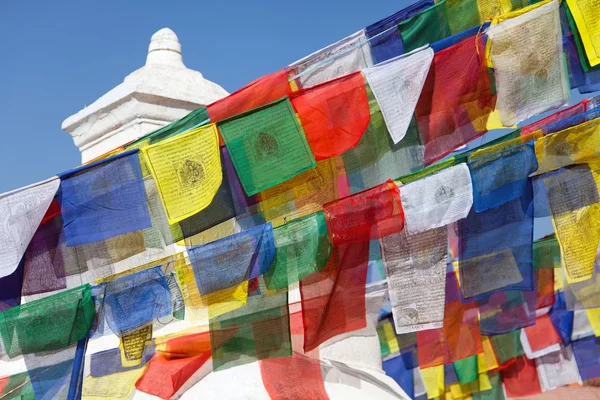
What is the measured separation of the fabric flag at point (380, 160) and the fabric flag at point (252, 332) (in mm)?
669

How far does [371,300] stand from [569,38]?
1.56 metres

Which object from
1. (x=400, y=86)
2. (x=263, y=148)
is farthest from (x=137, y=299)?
(x=400, y=86)

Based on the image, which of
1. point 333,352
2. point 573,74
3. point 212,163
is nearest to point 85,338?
point 212,163

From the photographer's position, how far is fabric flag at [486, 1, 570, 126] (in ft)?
11.4

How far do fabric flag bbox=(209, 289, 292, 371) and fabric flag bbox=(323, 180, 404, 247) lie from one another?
1.34ft

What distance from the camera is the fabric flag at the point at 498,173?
3467 mm

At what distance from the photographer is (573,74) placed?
3.55 m

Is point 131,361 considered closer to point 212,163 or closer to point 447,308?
point 212,163

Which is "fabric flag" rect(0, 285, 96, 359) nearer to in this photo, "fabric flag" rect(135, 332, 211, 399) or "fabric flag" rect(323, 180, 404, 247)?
"fabric flag" rect(135, 332, 211, 399)

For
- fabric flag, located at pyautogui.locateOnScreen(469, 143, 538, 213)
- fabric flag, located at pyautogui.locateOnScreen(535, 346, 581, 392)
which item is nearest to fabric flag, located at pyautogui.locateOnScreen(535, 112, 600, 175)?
fabric flag, located at pyautogui.locateOnScreen(469, 143, 538, 213)

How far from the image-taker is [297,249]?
340 centimetres

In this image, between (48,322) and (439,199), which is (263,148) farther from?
(48,322)

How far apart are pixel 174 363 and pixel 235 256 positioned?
0.69 m

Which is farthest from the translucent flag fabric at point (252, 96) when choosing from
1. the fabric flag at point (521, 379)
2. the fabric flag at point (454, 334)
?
the fabric flag at point (521, 379)
